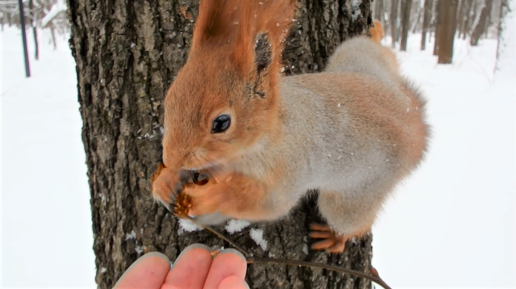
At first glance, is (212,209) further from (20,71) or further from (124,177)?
(20,71)

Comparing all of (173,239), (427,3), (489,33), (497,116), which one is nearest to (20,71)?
(497,116)

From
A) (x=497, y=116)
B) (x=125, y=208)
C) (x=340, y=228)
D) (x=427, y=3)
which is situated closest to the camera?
(x=125, y=208)

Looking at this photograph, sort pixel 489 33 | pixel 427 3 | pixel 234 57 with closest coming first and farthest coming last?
pixel 234 57
pixel 427 3
pixel 489 33

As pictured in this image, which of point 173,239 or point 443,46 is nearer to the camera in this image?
point 173,239

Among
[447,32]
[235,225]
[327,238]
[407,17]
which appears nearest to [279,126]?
[235,225]

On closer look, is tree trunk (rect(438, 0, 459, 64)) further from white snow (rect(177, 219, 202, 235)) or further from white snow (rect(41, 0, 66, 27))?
white snow (rect(177, 219, 202, 235))

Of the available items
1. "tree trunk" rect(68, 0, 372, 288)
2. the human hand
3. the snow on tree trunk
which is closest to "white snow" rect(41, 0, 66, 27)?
the snow on tree trunk

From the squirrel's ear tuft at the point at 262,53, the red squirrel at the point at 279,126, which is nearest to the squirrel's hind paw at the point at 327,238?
the red squirrel at the point at 279,126
